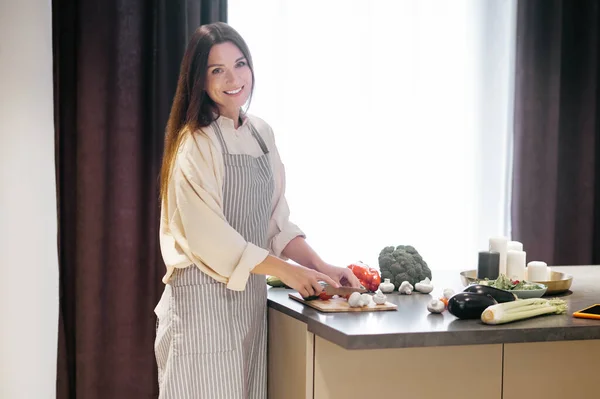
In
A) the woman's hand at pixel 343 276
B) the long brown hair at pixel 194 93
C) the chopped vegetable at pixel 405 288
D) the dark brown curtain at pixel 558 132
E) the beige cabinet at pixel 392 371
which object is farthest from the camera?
the dark brown curtain at pixel 558 132

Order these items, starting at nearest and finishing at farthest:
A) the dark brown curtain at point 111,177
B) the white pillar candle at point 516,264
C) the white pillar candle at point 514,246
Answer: the white pillar candle at point 516,264 → the white pillar candle at point 514,246 → the dark brown curtain at point 111,177

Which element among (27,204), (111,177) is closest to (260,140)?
(111,177)

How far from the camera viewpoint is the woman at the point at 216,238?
6.12ft

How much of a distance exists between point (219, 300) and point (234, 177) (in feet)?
1.11

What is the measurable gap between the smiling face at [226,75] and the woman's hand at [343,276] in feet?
1.88

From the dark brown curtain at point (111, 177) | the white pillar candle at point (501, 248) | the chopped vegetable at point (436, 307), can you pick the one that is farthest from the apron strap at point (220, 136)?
the dark brown curtain at point (111, 177)

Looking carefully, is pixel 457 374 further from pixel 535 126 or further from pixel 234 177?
pixel 535 126

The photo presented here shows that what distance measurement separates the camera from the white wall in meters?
3.36

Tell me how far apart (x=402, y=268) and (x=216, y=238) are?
0.76 meters

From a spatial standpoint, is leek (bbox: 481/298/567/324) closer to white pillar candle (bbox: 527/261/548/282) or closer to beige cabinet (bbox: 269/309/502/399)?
beige cabinet (bbox: 269/309/502/399)

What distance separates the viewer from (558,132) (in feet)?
13.8

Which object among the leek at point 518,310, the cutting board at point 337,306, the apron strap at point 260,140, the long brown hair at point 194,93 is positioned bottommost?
the cutting board at point 337,306

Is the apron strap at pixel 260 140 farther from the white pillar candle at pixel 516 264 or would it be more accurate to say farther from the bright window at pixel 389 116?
the bright window at pixel 389 116

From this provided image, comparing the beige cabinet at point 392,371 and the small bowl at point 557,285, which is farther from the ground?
the small bowl at point 557,285
